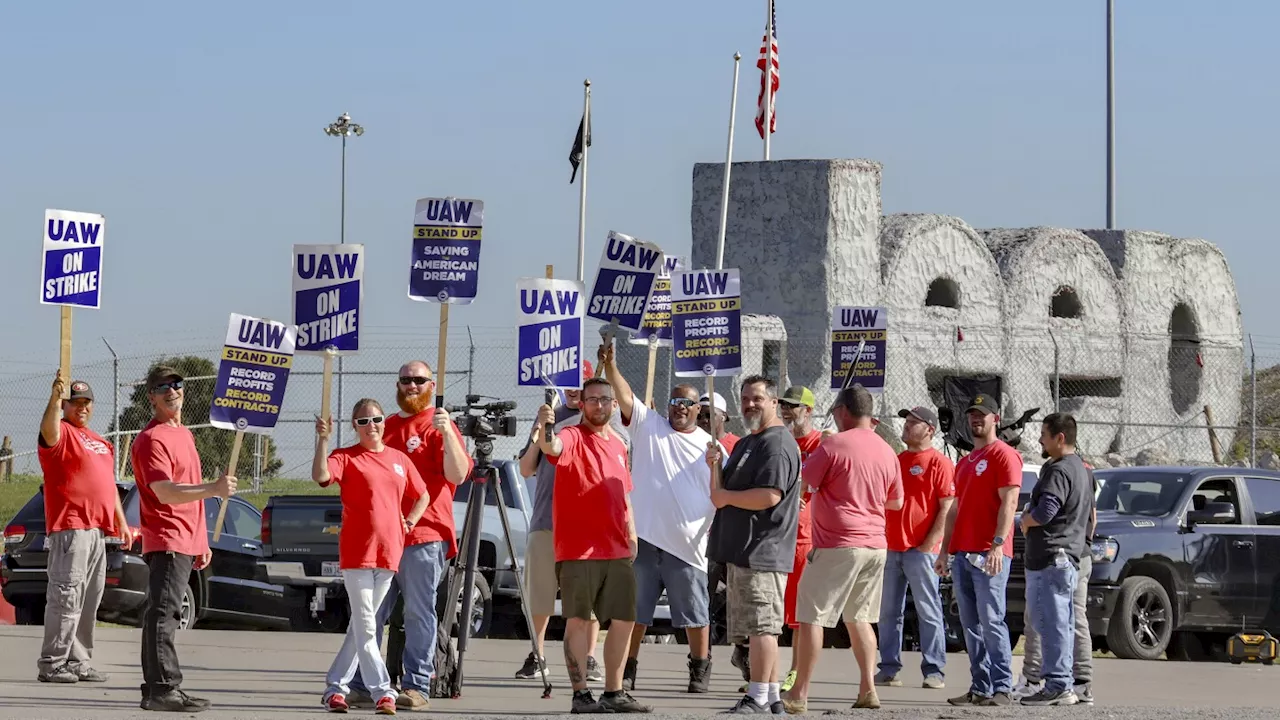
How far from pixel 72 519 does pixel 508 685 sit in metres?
2.96

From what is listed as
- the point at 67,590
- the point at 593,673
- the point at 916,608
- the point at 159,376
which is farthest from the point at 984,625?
the point at 67,590

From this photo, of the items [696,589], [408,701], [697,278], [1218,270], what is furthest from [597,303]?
[1218,270]

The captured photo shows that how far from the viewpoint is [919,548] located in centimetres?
1284

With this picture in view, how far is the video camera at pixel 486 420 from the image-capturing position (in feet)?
37.0

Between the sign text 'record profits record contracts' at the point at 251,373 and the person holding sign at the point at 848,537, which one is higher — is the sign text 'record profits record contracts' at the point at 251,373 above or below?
above

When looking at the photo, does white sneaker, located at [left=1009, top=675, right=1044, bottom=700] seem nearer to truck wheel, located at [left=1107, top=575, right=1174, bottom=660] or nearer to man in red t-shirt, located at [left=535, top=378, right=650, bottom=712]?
man in red t-shirt, located at [left=535, top=378, right=650, bottom=712]

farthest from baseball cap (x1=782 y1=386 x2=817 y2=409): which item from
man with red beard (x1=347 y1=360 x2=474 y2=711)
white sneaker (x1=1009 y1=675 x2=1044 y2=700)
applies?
man with red beard (x1=347 y1=360 x2=474 y2=711)

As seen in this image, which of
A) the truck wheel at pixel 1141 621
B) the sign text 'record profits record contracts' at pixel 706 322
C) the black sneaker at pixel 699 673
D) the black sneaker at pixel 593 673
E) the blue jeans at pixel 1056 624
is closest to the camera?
the blue jeans at pixel 1056 624

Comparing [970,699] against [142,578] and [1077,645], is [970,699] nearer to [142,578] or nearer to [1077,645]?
[1077,645]

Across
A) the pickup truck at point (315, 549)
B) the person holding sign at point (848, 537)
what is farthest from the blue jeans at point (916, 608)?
the pickup truck at point (315, 549)

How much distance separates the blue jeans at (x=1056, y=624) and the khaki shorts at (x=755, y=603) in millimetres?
2028

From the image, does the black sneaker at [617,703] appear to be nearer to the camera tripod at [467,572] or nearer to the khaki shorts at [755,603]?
the khaki shorts at [755,603]

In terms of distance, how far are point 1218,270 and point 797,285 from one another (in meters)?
12.0

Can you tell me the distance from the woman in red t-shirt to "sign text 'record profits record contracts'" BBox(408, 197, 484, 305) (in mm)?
1724
